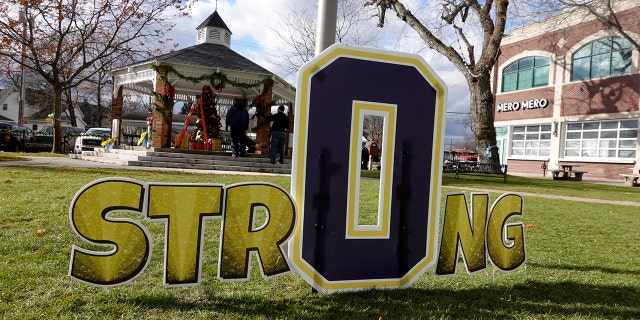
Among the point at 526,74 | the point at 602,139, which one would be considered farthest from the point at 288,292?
the point at 526,74

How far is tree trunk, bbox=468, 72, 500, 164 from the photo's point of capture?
21.2 m

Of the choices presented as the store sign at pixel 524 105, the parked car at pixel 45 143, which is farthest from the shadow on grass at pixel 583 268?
the store sign at pixel 524 105

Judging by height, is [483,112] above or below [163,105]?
above

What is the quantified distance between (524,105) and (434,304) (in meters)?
31.3

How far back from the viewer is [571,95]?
90.7ft

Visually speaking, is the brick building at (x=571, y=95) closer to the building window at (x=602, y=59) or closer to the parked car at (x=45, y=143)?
the building window at (x=602, y=59)

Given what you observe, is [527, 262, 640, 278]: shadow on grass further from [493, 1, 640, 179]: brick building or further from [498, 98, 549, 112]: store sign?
[498, 98, 549, 112]: store sign

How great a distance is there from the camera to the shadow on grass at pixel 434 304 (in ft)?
8.86

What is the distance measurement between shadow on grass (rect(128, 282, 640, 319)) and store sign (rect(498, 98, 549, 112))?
2906cm

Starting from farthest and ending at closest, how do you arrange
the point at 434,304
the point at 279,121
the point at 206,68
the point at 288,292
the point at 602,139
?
the point at 602,139, the point at 206,68, the point at 279,121, the point at 288,292, the point at 434,304

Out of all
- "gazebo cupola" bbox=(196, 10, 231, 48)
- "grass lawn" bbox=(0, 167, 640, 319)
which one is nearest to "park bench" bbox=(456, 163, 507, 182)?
"gazebo cupola" bbox=(196, 10, 231, 48)

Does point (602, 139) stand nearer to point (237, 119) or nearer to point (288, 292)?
point (237, 119)

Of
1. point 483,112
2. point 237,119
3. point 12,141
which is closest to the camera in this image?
point 237,119

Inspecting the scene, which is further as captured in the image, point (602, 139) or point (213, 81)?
point (602, 139)
